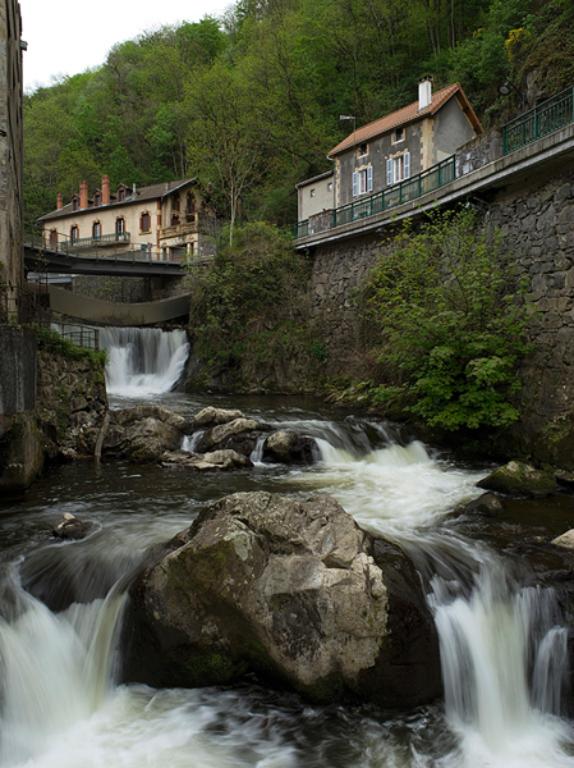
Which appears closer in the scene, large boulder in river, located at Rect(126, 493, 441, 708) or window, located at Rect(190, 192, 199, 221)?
large boulder in river, located at Rect(126, 493, 441, 708)

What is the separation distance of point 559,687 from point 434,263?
11.9 m

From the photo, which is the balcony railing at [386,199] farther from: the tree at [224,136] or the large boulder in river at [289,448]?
the large boulder in river at [289,448]

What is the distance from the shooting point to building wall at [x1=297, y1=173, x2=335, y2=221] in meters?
35.4

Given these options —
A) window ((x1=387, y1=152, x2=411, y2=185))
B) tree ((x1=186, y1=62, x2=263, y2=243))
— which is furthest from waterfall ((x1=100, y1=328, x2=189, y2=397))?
window ((x1=387, y1=152, x2=411, y2=185))

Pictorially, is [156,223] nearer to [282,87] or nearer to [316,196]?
[282,87]

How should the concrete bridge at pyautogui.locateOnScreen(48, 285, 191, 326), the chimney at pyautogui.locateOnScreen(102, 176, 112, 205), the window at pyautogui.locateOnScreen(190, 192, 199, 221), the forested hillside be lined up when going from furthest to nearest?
the chimney at pyautogui.locateOnScreen(102, 176, 112, 205), the window at pyautogui.locateOnScreen(190, 192, 199, 221), the forested hillside, the concrete bridge at pyautogui.locateOnScreen(48, 285, 191, 326)

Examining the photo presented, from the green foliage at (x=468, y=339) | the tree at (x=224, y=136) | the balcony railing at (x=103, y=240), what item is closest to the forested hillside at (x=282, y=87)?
the tree at (x=224, y=136)

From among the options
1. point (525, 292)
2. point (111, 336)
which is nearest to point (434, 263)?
point (525, 292)

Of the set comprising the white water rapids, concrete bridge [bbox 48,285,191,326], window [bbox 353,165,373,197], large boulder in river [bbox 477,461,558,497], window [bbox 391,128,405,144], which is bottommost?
the white water rapids

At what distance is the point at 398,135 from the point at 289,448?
2322 centimetres

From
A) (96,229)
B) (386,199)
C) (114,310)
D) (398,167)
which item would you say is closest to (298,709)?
(386,199)

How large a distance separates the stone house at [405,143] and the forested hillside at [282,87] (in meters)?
2.28

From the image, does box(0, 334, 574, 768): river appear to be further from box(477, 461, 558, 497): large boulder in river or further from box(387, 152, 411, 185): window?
box(387, 152, 411, 185): window

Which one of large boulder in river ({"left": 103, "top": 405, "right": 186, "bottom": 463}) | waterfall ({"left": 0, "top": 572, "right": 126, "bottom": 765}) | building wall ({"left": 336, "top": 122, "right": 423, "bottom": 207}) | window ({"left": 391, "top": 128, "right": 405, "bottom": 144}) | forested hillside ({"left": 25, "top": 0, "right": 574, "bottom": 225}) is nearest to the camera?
waterfall ({"left": 0, "top": 572, "right": 126, "bottom": 765})
